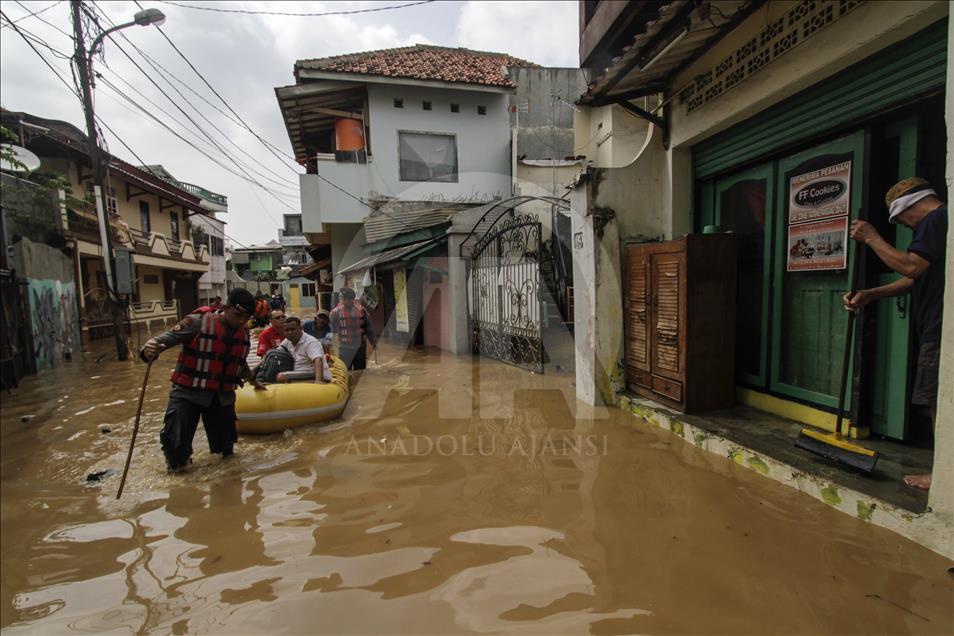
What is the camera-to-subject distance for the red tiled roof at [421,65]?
44.1ft

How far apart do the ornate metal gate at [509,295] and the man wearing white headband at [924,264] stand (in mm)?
4397

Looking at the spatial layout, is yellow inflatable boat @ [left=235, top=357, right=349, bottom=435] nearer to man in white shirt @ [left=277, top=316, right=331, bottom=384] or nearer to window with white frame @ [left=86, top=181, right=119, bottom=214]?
man in white shirt @ [left=277, top=316, right=331, bottom=384]

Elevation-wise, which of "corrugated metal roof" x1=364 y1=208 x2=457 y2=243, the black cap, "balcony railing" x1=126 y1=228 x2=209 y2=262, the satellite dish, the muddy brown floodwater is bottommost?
Result: the muddy brown floodwater

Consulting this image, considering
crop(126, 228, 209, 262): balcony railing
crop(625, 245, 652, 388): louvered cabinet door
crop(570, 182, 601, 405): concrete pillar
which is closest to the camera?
crop(625, 245, 652, 388): louvered cabinet door

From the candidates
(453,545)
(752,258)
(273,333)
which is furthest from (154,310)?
(752,258)

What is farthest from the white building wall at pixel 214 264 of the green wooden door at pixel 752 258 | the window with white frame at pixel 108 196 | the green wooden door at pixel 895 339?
the green wooden door at pixel 895 339

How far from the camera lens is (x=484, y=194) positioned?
15.1 metres

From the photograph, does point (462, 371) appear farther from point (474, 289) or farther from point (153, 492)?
point (153, 492)

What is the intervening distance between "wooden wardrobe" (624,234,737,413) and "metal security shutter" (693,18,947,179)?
3.15ft

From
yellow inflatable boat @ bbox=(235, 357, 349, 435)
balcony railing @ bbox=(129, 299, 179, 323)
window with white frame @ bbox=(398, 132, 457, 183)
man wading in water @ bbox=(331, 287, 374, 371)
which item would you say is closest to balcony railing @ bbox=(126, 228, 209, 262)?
balcony railing @ bbox=(129, 299, 179, 323)

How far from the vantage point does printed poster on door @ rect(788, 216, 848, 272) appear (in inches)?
141

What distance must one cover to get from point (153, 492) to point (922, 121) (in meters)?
6.46

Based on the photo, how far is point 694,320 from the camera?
4.27 m

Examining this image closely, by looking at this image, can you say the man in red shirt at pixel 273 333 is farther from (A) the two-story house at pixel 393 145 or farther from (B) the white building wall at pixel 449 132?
(B) the white building wall at pixel 449 132
